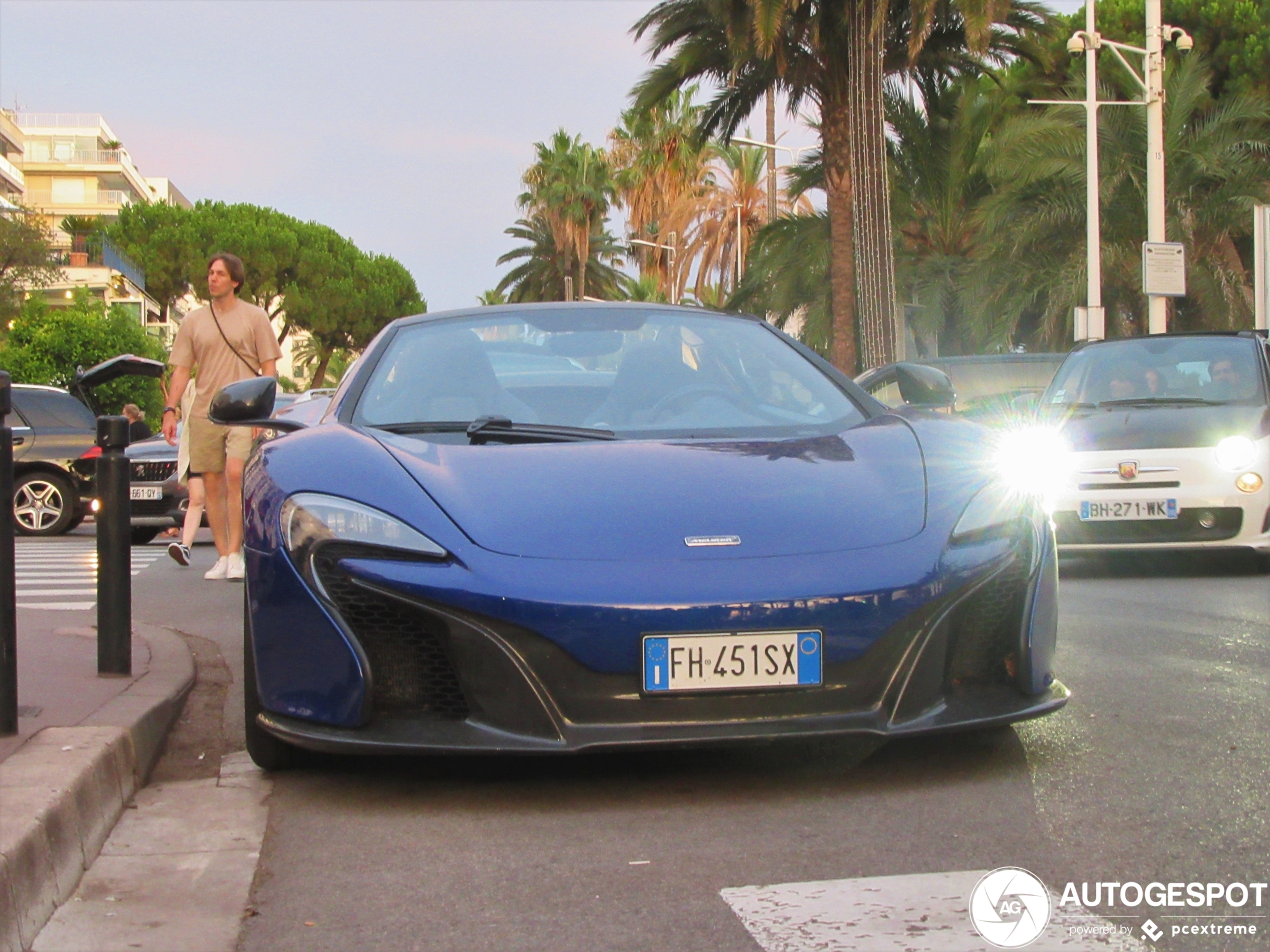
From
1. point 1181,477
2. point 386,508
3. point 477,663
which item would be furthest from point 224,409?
point 1181,477

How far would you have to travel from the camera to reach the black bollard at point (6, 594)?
4.03m

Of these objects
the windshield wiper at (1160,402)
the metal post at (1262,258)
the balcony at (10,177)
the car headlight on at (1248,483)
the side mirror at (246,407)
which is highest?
the balcony at (10,177)

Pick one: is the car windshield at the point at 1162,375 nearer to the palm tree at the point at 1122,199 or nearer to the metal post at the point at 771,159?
the palm tree at the point at 1122,199

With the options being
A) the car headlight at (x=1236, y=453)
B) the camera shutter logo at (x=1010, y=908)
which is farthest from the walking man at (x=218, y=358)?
the camera shutter logo at (x=1010, y=908)

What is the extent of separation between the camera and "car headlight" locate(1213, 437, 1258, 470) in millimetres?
9047

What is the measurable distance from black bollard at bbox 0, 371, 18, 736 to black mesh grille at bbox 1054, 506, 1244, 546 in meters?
6.31

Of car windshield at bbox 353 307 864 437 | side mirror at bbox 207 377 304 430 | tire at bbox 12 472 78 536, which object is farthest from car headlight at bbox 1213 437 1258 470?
tire at bbox 12 472 78 536

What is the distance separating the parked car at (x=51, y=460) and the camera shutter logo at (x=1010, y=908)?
46.8 ft

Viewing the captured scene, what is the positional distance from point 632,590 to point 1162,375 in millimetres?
7212

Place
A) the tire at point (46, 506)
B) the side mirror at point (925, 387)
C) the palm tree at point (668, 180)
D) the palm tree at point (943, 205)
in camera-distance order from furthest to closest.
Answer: the palm tree at point (668, 180)
the palm tree at point (943, 205)
the tire at point (46, 506)
the side mirror at point (925, 387)

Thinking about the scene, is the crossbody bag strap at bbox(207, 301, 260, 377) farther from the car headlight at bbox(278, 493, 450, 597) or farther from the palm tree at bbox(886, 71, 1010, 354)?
the palm tree at bbox(886, 71, 1010, 354)

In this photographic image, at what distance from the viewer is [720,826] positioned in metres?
3.59

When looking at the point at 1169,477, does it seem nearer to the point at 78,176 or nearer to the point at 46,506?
the point at 46,506

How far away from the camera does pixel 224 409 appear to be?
485cm
